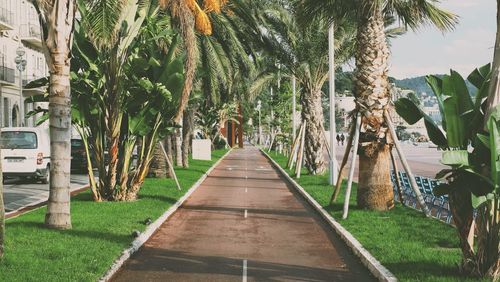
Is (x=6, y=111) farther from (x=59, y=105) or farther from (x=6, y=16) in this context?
(x=59, y=105)

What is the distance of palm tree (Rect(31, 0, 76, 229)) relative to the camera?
1164 cm

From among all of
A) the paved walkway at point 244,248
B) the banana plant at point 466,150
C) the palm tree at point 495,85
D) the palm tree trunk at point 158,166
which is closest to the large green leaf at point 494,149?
the banana plant at point 466,150

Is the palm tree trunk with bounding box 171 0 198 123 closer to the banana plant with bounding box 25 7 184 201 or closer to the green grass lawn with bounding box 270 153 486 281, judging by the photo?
the banana plant with bounding box 25 7 184 201

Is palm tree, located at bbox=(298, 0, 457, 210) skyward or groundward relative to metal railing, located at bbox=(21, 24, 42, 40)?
groundward

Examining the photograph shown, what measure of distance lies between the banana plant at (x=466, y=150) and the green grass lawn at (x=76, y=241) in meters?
4.57

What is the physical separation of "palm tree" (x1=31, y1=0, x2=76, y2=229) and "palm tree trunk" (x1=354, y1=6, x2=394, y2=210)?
6602 millimetres

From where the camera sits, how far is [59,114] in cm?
1178

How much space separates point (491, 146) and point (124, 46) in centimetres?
1131

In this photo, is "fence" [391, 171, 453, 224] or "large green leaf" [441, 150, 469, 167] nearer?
"large green leaf" [441, 150, 469, 167]

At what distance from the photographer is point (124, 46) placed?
54.1 feet

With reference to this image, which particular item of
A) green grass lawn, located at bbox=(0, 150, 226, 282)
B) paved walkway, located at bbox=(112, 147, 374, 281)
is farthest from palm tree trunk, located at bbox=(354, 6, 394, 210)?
green grass lawn, located at bbox=(0, 150, 226, 282)

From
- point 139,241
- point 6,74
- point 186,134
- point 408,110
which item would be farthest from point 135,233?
point 6,74

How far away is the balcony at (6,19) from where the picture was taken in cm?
4053

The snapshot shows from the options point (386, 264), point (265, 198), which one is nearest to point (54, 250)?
point (386, 264)
